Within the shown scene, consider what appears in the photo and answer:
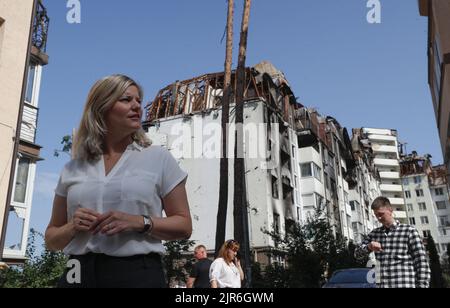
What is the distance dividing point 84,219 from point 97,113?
1.50 feet

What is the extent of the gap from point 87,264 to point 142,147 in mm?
519

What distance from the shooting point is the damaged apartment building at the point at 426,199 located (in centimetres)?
8212

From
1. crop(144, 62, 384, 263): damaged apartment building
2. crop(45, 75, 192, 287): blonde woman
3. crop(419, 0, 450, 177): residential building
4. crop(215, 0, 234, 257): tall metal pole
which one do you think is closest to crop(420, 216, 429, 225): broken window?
crop(144, 62, 384, 263): damaged apartment building

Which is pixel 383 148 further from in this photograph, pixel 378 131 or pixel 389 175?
pixel 389 175

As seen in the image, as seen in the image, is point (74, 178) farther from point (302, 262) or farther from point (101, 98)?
point (302, 262)

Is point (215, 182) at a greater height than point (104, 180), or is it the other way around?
point (215, 182)

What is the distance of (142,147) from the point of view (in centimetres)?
174

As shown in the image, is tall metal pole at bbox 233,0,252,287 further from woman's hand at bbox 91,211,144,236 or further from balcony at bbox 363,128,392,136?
balcony at bbox 363,128,392,136

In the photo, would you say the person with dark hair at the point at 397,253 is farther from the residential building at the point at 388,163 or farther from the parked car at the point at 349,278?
the residential building at the point at 388,163

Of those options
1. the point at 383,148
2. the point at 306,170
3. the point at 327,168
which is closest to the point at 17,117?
the point at 306,170

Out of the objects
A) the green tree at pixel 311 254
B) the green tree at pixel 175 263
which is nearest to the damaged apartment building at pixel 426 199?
the green tree at pixel 311 254

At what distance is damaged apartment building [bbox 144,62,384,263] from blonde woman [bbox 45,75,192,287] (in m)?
24.3

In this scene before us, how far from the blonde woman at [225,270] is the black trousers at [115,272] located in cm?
463
